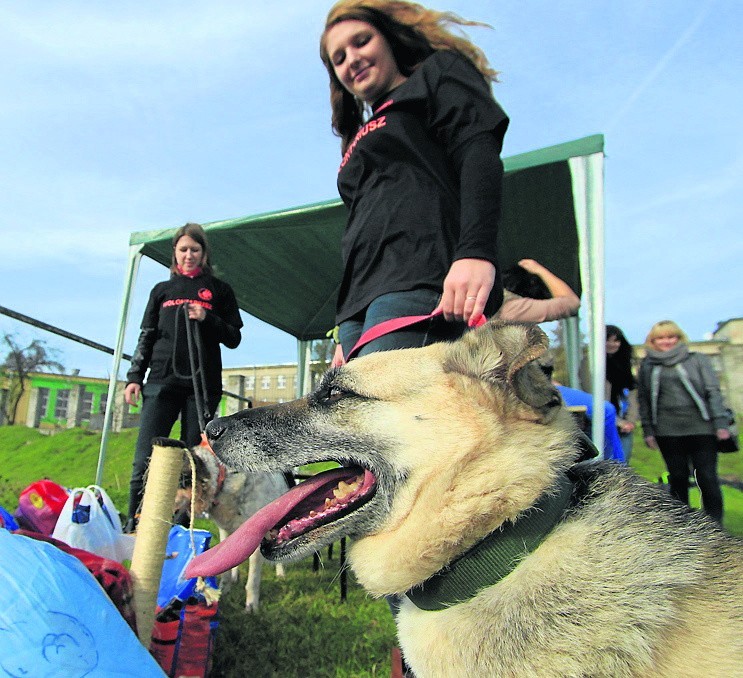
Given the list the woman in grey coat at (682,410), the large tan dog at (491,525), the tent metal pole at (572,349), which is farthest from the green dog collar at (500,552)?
the tent metal pole at (572,349)

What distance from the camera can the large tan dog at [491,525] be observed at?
3.51 feet

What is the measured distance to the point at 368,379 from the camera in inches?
60.5

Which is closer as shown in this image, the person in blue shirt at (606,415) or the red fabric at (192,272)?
the person in blue shirt at (606,415)

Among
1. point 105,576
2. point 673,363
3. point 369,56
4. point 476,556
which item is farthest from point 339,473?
point 673,363

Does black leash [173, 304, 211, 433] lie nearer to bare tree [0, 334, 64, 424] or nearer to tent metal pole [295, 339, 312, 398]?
tent metal pole [295, 339, 312, 398]

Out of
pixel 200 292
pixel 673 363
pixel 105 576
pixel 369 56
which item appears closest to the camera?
pixel 105 576

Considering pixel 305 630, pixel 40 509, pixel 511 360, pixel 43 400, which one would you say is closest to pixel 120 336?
pixel 40 509

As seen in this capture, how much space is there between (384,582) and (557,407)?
62cm

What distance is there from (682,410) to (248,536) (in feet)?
14.7

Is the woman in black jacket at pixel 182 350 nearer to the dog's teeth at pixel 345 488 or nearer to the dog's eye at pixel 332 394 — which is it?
the dog's eye at pixel 332 394

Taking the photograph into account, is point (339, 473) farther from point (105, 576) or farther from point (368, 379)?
point (105, 576)

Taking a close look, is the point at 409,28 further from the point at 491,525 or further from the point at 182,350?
the point at 182,350

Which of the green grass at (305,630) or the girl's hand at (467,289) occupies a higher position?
the girl's hand at (467,289)

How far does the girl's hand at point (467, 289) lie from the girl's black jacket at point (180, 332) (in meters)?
2.39
